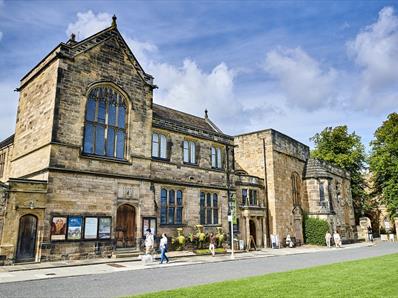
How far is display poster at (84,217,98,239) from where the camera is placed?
61.1 feet

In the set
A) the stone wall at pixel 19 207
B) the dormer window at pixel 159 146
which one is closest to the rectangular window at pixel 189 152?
the dormer window at pixel 159 146

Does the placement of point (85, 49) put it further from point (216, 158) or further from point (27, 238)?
point (216, 158)

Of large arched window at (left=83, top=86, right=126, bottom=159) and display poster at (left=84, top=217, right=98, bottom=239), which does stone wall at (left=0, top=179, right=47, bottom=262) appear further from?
large arched window at (left=83, top=86, right=126, bottom=159)

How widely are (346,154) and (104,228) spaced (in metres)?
42.1

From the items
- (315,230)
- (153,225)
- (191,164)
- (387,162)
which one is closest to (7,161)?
(153,225)

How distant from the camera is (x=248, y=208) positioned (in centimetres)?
2902

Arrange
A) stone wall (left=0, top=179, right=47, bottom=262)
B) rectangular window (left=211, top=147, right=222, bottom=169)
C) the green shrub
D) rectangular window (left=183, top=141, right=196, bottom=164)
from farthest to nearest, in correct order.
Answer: the green shrub, rectangular window (left=211, top=147, right=222, bottom=169), rectangular window (left=183, top=141, right=196, bottom=164), stone wall (left=0, top=179, right=47, bottom=262)

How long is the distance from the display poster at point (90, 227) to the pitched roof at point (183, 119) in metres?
8.45

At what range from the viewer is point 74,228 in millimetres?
18109

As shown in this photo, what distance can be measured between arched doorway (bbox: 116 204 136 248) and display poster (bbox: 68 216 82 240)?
8.53ft

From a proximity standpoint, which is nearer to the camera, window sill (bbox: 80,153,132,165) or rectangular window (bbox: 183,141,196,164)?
window sill (bbox: 80,153,132,165)

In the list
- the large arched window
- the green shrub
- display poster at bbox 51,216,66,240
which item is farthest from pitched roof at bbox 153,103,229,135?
the green shrub

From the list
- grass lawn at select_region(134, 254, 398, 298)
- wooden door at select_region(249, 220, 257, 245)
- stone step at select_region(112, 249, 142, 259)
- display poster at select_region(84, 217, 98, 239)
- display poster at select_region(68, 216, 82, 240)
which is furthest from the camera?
wooden door at select_region(249, 220, 257, 245)

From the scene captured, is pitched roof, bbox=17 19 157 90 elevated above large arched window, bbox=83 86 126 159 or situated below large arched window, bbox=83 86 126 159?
above
